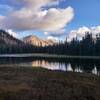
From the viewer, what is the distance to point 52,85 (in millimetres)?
33281

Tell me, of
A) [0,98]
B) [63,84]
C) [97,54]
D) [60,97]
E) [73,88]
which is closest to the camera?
[0,98]

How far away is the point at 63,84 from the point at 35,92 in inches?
286

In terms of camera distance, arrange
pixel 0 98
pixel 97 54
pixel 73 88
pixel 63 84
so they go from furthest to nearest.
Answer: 1. pixel 97 54
2. pixel 63 84
3. pixel 73 88
4. pixel 0 98

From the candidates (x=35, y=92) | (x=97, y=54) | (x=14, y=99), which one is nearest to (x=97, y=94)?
(x=35, y=92)

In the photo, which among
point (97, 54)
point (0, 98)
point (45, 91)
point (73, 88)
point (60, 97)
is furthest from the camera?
point (97, 54)

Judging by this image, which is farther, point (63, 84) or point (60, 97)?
point (63, 84)

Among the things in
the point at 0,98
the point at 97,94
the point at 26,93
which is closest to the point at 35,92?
the point at 26,93

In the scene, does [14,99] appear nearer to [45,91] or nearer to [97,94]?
[45,91]

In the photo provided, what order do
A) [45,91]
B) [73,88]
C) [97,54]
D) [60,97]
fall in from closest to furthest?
[60,97] < [45,91] < [73,88] < [97,54]

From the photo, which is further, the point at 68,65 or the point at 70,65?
the point at 68,65

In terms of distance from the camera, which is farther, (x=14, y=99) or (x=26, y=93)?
(x=26, y=93)

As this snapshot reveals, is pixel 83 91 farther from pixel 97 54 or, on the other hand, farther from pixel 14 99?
pixel 97 54

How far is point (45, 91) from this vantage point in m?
29.2

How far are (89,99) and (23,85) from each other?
8.65 metres
